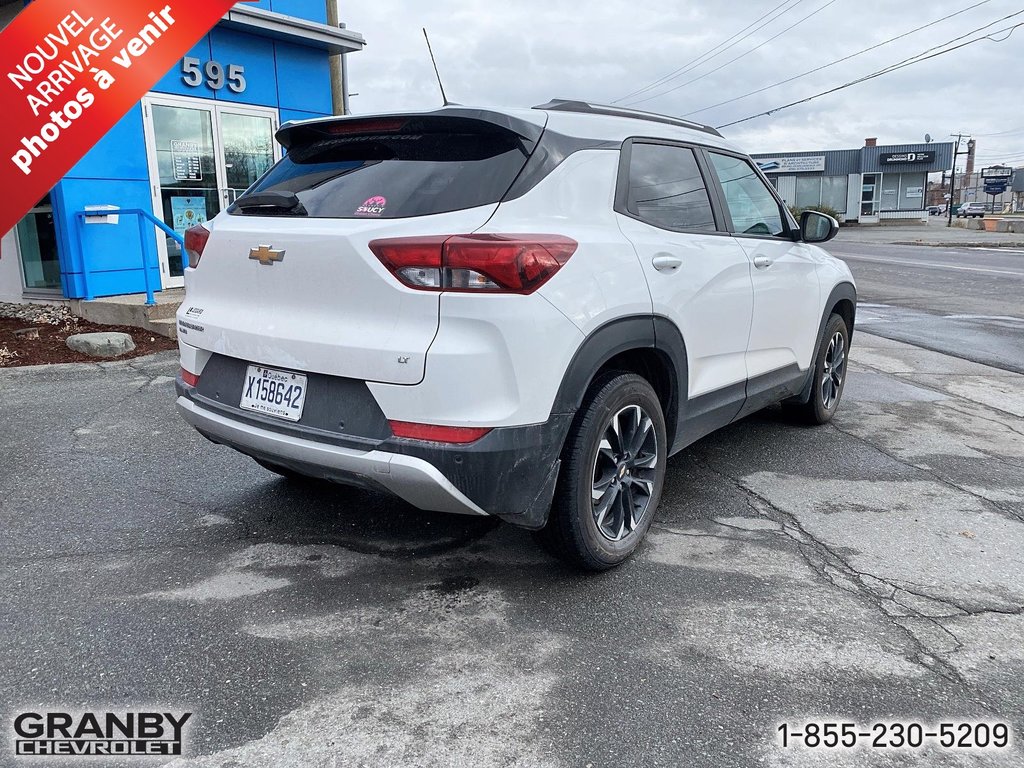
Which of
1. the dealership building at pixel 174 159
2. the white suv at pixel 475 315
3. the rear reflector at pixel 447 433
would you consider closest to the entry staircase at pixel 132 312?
the dealership building at pixel 174 159

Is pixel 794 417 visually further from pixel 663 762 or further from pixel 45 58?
pixel 45 58

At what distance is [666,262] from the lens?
3426 millimetres

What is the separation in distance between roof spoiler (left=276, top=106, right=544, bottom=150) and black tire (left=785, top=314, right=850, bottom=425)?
3.00 meters

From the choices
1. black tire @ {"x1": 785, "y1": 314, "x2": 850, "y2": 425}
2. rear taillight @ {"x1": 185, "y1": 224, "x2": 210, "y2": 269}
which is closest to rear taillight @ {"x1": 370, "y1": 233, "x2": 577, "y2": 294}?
rear taillight @ {"x1": 185, "y1": 224, "x2": 210, "y2": 269}

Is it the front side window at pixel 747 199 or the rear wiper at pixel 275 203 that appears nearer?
the rear wiper at pixel 275 203

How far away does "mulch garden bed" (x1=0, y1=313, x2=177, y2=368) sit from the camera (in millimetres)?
7824

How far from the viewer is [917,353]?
866cm

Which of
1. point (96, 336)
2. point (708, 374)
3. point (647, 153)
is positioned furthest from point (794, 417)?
point (96, 336)

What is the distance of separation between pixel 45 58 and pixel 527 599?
29.6 feet

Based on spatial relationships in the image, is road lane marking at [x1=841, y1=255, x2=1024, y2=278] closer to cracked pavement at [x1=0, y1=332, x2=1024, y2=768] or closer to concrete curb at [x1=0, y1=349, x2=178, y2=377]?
cracked pavement at [x1=0, y1=332, x2=1024, y2=768]

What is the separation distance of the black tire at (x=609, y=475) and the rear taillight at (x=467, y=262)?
62 centimetres

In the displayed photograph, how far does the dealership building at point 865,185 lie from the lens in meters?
60.4

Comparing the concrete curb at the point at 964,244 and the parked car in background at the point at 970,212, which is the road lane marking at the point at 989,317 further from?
the parked car in background at the point at 970,212

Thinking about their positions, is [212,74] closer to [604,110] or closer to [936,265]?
[604,110]
